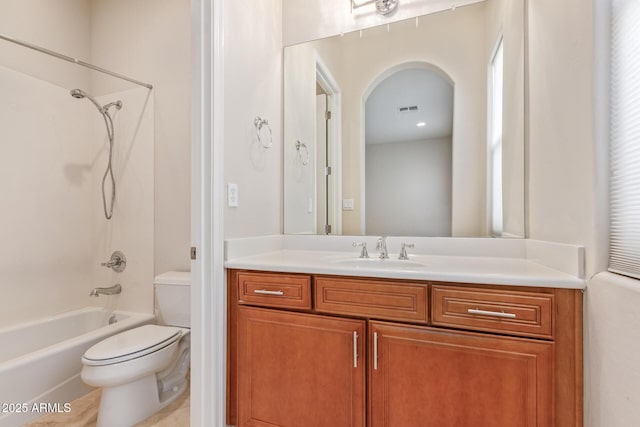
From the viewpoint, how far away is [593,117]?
88 cm

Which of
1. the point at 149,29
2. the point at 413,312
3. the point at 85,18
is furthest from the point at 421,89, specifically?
the point at 85,18

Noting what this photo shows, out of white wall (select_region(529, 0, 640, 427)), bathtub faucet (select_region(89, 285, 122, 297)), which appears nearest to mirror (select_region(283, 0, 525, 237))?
white wall (select_region(529, 0, 640, 427))

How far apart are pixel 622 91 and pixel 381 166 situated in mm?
1055

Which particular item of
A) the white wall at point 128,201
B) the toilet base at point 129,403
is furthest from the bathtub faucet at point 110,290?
the toilet base at point 129,403

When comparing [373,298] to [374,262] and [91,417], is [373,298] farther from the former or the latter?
[91,417]

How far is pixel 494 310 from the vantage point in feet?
3.32

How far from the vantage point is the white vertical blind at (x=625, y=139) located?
748 millimetres

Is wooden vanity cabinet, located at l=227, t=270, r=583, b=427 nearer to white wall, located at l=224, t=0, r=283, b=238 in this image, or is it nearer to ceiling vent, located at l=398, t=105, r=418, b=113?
white wall, located at l=224, t=0, r=283, b=238

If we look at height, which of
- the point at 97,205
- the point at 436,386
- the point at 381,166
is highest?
the point at 381,166

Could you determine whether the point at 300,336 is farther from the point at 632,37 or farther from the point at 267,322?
the point at 632,37

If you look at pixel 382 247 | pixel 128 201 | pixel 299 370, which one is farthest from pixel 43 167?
pixel 382 247

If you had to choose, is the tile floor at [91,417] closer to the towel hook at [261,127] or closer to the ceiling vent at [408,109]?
the towel hook at [261,127]

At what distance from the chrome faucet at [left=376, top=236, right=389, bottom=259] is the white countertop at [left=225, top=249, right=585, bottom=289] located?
3 cm

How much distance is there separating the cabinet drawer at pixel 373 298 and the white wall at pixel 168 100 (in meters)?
1.38
